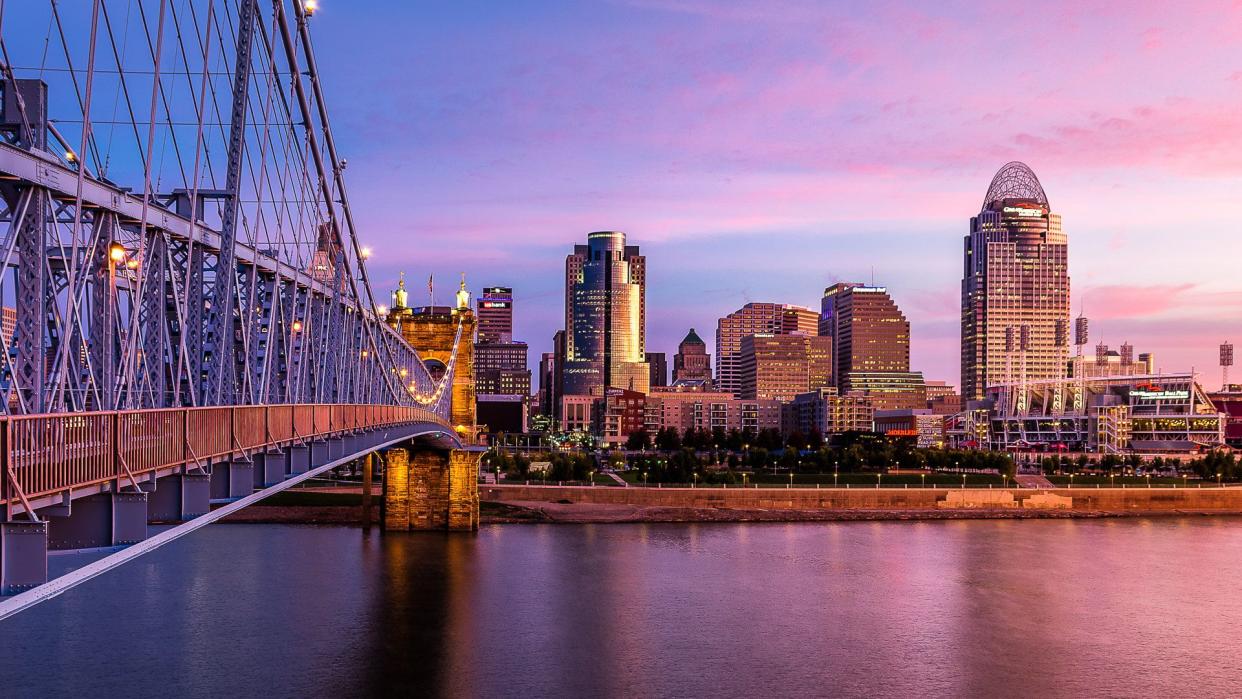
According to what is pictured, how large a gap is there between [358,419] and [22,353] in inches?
692

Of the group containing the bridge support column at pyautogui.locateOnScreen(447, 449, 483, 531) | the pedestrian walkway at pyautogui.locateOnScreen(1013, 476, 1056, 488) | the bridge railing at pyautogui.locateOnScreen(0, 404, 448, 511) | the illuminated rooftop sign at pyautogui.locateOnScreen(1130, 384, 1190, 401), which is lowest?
the pedestrian walkway at pyautogui.locateOnScreen(1013, 476, 1056, 488)

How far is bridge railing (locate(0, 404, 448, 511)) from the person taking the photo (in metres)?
13.5

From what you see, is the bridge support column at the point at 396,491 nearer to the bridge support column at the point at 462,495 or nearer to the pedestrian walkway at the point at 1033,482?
the bridge support column at the point at 462,495

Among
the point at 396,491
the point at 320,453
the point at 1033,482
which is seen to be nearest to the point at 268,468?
the point at 320,453

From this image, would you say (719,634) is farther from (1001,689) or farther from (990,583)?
(990,583)

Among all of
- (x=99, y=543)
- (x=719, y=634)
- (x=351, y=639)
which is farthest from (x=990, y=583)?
(x=99, y=543)

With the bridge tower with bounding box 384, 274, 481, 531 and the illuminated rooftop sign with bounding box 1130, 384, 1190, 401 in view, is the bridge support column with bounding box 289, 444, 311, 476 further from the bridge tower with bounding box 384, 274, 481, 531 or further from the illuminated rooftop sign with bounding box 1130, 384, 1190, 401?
the illuminated rooftop sign with bounding box 1130, 384, 1190, 401

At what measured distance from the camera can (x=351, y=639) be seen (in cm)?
4003

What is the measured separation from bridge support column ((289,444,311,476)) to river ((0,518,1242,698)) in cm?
943

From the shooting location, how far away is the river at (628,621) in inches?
1387

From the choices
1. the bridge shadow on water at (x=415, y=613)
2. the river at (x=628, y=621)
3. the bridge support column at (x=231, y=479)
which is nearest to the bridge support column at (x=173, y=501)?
the bridge support column at (x=231, y=479)

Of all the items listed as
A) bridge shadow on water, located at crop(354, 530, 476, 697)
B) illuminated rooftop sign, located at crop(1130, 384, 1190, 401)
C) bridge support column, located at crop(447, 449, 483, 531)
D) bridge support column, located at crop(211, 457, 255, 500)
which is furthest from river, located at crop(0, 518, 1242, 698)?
illuminated rooftop sign, located at crop(1130, 384, 1190, 401)

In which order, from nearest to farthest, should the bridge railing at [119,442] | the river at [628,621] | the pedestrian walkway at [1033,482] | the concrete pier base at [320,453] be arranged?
the bridge railing at [119,442]
the concrete pier base at [320,453]
the river at [628,621]
the pedestrian walkway at [1033,482]

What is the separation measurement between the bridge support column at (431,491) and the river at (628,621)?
2642 millimetres
